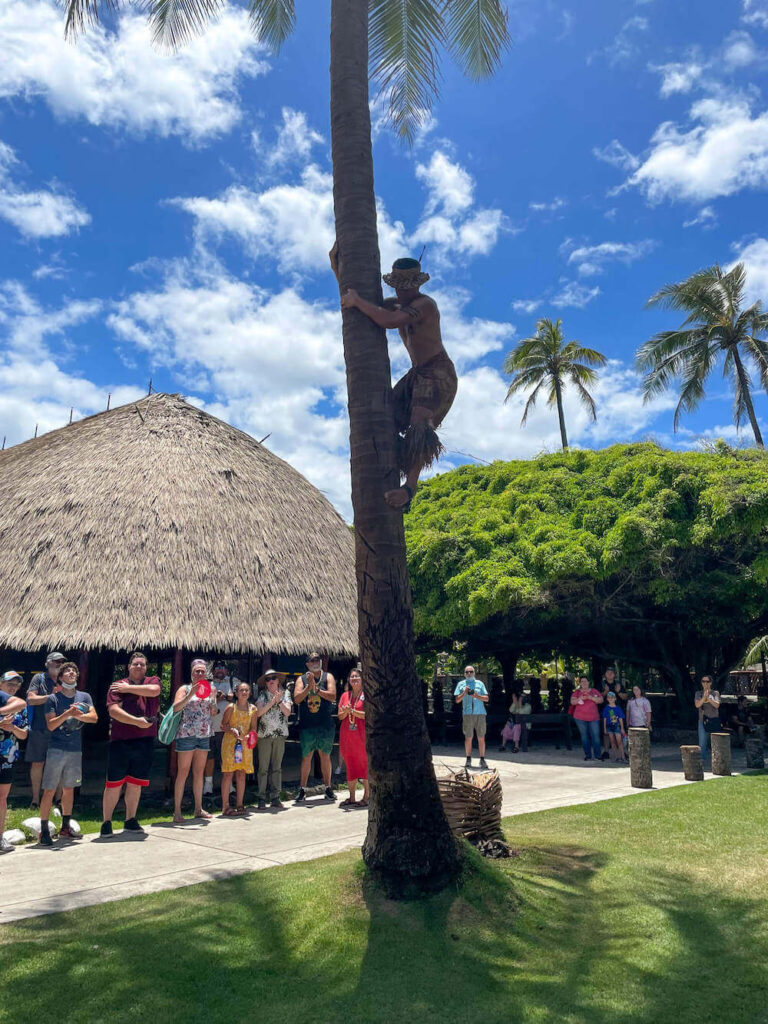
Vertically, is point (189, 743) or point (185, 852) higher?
point (189, 743)

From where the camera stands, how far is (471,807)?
6.43m

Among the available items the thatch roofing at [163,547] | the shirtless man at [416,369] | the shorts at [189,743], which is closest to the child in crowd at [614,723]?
the thatch roofing at [163,547]

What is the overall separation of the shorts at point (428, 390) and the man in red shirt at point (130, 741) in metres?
4.43

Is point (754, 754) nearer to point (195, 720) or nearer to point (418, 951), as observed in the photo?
point (195, 720)

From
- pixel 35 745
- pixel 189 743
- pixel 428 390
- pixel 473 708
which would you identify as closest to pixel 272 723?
pixel 189 743

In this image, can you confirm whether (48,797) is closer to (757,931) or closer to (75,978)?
(75,978)

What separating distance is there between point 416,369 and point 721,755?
32.7 ft

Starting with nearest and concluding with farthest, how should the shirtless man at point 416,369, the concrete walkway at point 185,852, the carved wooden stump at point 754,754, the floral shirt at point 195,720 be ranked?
the shirtless man at point 416,369
the concrete walkway at point 185,852
the floral shirt at point 195,720
the carved wooden stump at point 754,754

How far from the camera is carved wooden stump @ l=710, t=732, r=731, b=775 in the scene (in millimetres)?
12430

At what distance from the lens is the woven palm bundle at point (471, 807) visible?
641cm

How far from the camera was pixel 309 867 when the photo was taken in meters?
6.38

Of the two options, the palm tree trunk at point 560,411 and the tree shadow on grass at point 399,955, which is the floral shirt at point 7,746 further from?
the palm tree trunk at point 560,411

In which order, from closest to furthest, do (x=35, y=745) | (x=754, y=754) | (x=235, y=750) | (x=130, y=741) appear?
(x=130, y=741), (x=35, y=745), (x=235, y=750), (x=754, y=754)

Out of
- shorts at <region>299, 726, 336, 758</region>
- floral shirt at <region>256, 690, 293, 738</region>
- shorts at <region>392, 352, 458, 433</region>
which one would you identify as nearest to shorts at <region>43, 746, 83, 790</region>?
floral shirt at <region>256, 690, 293, 738</region>
